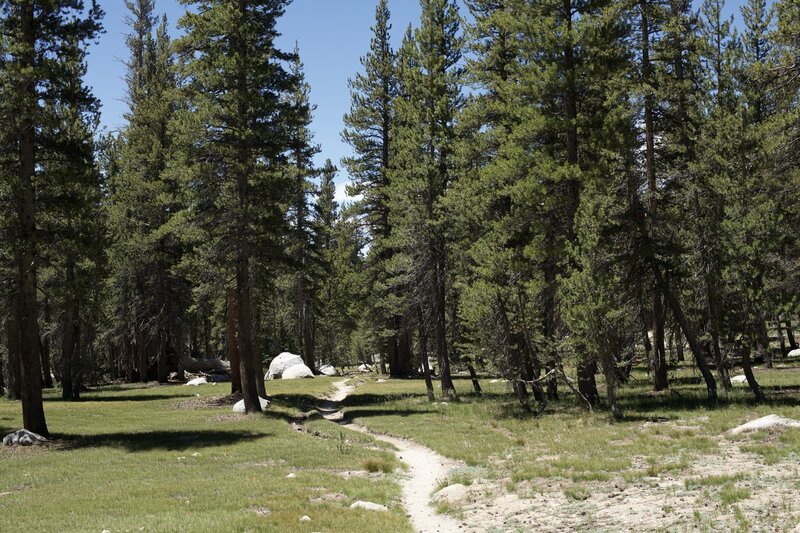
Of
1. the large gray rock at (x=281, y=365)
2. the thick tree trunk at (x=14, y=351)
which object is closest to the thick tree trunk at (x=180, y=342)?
the large gray rock at (x=281, y=365)

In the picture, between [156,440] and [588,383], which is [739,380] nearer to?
[588,383]

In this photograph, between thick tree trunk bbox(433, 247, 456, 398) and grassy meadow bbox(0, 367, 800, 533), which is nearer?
grassy meadow bbox(0, 367, 800, 533)

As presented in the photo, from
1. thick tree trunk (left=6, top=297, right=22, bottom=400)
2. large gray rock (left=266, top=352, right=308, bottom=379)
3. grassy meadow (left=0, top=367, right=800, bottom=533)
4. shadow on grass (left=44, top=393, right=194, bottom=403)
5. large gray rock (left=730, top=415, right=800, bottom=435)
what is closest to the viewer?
grassy meadow (left=0, top=367, right=800, bottom=533)

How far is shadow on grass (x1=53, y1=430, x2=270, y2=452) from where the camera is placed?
17703 mm

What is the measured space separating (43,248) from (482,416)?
15.2 meters

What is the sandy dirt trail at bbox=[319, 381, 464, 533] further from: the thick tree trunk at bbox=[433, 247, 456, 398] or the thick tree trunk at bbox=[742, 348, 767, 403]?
the thick tree trunk at bbox=[742, 348, 767, 403]

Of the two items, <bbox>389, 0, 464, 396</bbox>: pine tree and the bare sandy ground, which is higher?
<bbox>389, 0, 464, 396</bbox>: pine tree

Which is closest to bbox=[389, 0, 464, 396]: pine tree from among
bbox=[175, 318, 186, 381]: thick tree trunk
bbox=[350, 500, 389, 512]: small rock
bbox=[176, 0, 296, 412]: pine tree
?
bbox=[176, 0, 296, 412]: pine tree

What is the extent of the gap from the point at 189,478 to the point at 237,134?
44.1 ft

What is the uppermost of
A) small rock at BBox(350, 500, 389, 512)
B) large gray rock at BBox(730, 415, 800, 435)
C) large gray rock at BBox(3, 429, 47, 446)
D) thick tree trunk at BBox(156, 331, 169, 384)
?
thick tree trunk at BBox(156, 331, 169, 384)

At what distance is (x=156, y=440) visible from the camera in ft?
61.4

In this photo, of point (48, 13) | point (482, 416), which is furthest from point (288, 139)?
point (482, 416)

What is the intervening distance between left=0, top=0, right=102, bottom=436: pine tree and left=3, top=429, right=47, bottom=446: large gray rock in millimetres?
609

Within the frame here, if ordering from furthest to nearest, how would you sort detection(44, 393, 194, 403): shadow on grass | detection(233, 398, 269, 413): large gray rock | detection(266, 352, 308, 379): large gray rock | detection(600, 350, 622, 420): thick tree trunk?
1. detection(266, 352, 308, 379): large gray rock
2. detection(44, 393, 194, 403): shadow on grass
3. detection(233, 398, 269, 413): large gray rock
4. detection(600, 350, 622, 420): thick tree trunk
